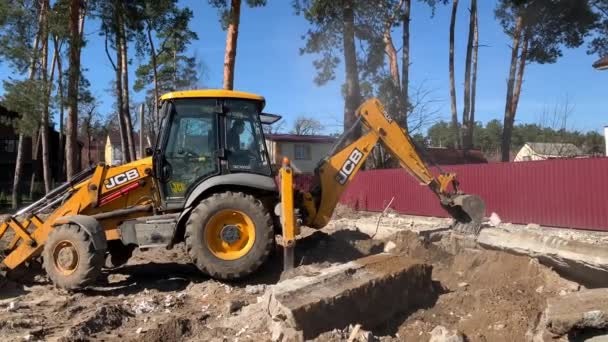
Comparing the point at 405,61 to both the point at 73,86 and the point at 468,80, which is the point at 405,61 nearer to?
the point at 468,80

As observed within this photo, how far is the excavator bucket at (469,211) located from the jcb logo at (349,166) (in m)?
1.57

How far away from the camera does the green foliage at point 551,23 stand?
23.7m

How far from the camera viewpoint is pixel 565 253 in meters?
6.35

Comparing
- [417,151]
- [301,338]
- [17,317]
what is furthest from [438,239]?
[17,317]

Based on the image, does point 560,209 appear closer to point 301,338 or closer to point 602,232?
point 602,232

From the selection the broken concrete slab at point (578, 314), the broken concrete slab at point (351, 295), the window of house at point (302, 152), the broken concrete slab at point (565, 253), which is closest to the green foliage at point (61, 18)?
the broken concrete slab at point (351, 295)

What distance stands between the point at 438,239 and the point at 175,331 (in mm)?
4574

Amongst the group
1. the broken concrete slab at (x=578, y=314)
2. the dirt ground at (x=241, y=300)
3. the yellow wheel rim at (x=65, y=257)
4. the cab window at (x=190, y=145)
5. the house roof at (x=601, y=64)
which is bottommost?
the dirt ground at (x=241, y=300)

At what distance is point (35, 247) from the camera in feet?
25.5

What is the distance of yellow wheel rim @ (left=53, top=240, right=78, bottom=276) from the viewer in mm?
7410

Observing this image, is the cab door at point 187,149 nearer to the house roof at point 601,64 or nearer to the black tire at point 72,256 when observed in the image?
the black tire at point 72,256

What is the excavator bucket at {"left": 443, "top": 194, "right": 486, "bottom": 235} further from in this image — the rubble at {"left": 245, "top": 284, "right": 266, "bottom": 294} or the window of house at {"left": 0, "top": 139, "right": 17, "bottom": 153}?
the window of house at {"left": 0, "top": 139, "right": 17, "bottom": 153}

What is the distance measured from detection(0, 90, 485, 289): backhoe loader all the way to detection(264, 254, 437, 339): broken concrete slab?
1392mm

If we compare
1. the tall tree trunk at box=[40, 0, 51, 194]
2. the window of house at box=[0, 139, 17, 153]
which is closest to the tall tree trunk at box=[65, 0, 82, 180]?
the tall tree trunk at box=[40, 0, 51, 194]
